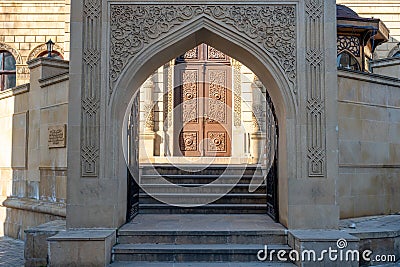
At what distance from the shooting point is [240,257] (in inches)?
209

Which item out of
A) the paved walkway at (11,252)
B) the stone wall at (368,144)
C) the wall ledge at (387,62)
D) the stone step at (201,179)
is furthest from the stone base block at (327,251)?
the wall ledge at (387,62)

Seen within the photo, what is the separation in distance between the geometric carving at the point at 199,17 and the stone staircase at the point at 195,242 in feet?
6.30

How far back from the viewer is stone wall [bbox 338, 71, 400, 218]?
6.91m

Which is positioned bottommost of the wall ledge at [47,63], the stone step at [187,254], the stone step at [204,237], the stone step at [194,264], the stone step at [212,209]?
the stone step at [194,264]

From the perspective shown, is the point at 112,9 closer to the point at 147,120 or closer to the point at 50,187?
the point at 50,187

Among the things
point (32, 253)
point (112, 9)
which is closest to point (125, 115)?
point (112, 9)

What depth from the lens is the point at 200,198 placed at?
768 cm

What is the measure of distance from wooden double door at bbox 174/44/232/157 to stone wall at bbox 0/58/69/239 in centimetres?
379

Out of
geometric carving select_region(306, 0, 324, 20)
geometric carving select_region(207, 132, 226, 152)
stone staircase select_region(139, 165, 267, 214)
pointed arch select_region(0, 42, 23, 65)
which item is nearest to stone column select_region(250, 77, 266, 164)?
geometric carving select_region(207, 132, 226, 152)

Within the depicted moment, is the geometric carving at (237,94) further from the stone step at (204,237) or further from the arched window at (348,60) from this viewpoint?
the stone step at (204,237)

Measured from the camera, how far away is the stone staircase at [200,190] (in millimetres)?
7551

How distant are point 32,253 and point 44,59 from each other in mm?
3629

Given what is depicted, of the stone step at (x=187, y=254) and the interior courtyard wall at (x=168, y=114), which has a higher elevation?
the interior courtyard wall at (x=168, y=114)

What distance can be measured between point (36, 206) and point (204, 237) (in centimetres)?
366
